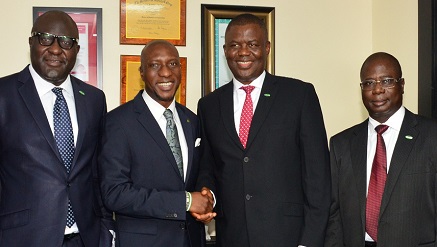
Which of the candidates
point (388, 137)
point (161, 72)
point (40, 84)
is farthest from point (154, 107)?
point (388, 137)

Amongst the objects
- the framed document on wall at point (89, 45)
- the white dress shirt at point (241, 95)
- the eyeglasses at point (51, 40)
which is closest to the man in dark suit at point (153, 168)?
the white dress shirt at point (241, 95)

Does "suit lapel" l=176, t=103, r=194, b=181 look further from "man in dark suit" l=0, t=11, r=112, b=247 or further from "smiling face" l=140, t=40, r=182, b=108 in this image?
"man in dark suit" l=0, t=11, r=112, b=247

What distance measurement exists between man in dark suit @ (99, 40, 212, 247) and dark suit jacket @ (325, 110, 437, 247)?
683 mm

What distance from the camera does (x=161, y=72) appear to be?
2521 mm

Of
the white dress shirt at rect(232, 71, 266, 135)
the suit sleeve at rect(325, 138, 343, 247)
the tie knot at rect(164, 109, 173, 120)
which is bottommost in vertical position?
the suit sleeve at rect(325, 138, 343, 247)

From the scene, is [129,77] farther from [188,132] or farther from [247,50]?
[247,50]

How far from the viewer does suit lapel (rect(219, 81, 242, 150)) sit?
8.08 feet

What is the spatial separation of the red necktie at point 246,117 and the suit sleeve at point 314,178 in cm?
24

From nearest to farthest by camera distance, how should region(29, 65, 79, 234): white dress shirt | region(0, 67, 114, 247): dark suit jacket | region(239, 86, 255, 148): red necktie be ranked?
region(0, 67, 114, 247): dark suit jacket → region(29, 65, 79, 234): white dress shirt → region(239, 86, 255, 148): red necktie

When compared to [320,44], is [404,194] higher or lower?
lower

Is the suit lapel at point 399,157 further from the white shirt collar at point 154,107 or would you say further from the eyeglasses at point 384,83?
the white shirt collar at point 154,107

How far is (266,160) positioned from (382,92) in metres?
0.65

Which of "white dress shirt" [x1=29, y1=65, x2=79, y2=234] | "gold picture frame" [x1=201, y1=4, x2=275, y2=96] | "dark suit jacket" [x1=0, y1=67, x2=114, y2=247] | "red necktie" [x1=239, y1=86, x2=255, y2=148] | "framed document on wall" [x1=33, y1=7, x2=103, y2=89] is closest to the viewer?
"dark suit jacket" [x1=0, y1=67, x2=114, y2=247]

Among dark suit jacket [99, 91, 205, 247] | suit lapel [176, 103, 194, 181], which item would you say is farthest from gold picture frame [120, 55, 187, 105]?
dark suit jacket [99, 91, 205, 247]
